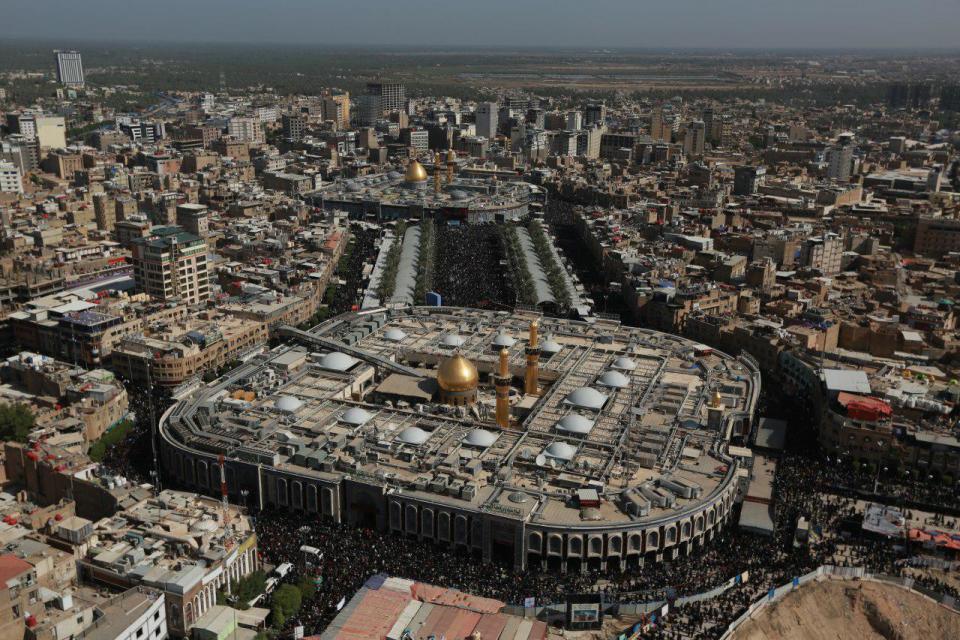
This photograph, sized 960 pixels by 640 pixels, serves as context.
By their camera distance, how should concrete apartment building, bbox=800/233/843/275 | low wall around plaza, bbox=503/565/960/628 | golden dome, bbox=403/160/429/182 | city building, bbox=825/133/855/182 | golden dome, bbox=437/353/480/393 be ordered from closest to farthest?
low wall around plaza, bbox=503/565/960/628
golden dome, bbox=437/353/480/393
concrete apartment building, bbox=800/233/843/275
golden dome, bbox=403/160/429/182
city building, bbox=825/133/855/182

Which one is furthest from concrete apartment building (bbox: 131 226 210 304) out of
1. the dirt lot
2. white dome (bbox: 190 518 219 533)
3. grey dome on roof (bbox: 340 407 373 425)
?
the dirt lot

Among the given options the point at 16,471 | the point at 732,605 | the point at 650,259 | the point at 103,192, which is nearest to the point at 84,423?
the point at 16,471

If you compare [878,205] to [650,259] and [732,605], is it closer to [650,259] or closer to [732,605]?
[650,259]

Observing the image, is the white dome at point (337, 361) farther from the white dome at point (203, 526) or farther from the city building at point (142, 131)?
the city building at point (142, 131)

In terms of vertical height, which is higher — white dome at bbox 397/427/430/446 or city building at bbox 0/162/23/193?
city building at bbox 0/162/23/193

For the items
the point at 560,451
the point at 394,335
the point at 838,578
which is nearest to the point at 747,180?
the point at 394,335

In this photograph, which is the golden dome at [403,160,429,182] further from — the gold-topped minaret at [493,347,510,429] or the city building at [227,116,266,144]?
the gold-topped minaret at [493,347,510,429]

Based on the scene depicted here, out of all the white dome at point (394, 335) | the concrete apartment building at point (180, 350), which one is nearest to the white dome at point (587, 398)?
the white dome at point (394, 335)
